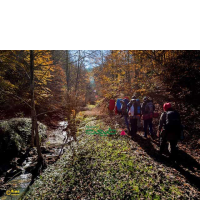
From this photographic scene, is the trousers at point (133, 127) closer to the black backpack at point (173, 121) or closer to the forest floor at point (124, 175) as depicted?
the forest floor at point (124, 175)

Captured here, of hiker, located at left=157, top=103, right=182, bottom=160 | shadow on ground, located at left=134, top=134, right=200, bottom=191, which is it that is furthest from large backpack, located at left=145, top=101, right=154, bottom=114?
shadow on ground, located at left=134, top=134, right=200, bottom=191

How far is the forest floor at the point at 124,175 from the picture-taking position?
10.8 ft

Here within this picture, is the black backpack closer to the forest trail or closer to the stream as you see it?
the forest trail

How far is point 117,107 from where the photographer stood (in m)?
7.63

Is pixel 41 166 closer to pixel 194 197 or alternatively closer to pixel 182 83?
pixel 194 197

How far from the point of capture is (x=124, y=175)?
13.0 ft

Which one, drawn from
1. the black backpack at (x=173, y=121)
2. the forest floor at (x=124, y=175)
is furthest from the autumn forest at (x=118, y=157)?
the black backpack at (x=173, y=121)

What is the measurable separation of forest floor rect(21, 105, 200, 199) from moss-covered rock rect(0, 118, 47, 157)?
2858mm

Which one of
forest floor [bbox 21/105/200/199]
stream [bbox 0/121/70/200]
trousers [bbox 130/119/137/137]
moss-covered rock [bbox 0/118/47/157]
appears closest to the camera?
forest floor [bbox 21/105/200/199]

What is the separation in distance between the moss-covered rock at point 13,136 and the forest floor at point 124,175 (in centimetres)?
286

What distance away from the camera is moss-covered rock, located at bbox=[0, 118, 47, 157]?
22.0ft

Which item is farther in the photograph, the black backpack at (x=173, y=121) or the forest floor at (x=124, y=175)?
the black backpack at (x=173, y=121)
